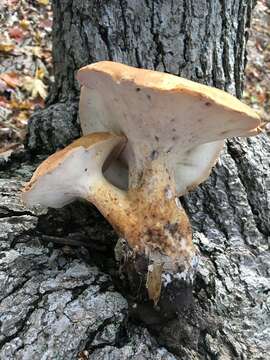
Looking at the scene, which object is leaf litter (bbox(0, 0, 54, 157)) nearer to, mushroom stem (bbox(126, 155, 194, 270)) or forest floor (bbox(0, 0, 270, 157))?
forest floor (bbox(0, 0, 270, 157))

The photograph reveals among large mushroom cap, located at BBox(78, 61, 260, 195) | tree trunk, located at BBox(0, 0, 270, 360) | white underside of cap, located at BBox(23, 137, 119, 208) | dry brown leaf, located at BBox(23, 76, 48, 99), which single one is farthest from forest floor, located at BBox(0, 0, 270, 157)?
large mushroom cap, located at BBox(78, 61, 260, 195)

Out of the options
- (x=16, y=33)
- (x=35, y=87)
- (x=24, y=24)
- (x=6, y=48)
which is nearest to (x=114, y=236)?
(x=35, y=87)

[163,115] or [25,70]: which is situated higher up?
[163,115]

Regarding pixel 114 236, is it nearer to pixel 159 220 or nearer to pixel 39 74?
pixel 159 220

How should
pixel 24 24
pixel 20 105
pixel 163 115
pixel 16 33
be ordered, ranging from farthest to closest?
pixel 24 24 < pixel 16 33 < pixel 20 105 < pixel 163 115

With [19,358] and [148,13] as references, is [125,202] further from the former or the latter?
[148,13]

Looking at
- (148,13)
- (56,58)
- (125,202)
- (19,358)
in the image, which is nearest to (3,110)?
(56,58)
